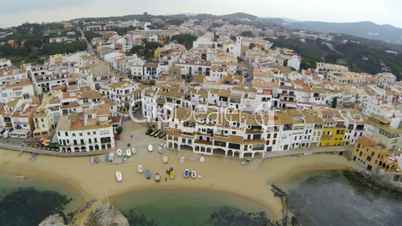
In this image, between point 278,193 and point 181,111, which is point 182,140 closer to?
point 181,111

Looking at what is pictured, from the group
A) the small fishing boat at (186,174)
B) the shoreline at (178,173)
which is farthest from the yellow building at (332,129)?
the small fishing boat at (186,174)

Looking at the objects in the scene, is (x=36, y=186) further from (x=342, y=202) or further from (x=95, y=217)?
(x=342, y=202)

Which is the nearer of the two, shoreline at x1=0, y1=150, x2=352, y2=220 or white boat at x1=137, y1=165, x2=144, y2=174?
shoreline at x1=0, y1=150, x2=352, y2=220

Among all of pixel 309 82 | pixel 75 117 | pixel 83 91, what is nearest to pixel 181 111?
pixel 75 117

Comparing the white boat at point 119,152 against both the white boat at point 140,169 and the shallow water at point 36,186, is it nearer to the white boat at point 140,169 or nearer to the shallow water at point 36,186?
the white boat at point 140,169

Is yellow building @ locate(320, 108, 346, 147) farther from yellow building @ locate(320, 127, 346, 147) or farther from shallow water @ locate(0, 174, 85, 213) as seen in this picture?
shallow water @ locate(0, 174, 85, 213)

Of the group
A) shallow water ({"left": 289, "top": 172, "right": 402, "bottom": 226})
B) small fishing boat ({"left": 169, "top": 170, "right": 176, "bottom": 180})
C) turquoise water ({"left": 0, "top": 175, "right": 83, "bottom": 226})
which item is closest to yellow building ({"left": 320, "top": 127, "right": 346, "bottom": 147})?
shallow water ({"left": 289, "top": 172, "right": 402, "bottom": 226})

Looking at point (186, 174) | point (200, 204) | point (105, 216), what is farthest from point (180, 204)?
point (105, 216)
